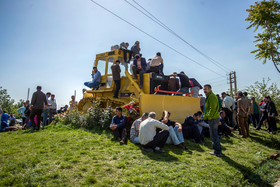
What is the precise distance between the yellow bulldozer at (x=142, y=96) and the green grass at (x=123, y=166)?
2.23 m

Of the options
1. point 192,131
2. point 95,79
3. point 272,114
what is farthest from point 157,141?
point 272,114

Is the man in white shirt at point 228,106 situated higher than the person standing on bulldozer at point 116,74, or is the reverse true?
the person standing on bulldozer at point 116,74

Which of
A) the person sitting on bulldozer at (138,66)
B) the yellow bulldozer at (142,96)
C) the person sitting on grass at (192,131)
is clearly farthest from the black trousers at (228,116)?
the person sitting on bulldozer at (138,66)

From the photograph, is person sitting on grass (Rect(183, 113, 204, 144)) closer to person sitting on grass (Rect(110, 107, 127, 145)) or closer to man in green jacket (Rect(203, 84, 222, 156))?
man in green jacket (Rect(203, 84, 222, 156))

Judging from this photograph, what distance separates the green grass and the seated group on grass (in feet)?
0.85

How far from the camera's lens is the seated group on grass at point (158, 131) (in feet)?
17.0

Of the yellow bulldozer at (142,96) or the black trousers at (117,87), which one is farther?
the black trousers at (117,87)

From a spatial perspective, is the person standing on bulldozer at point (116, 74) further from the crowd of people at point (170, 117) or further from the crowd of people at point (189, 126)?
the crowd of people at point (189, 126)

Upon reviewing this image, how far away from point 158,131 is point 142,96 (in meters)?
1.58

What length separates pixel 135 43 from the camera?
9.88 meters

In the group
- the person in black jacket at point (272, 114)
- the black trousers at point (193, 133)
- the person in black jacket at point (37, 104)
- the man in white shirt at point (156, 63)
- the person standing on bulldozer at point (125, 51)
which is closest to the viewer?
the black trousers at point (193, 133)

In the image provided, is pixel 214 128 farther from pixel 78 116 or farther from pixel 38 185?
pixel 78 116

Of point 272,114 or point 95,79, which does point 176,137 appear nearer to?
point 95,79

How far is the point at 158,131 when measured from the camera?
21.2 ft
